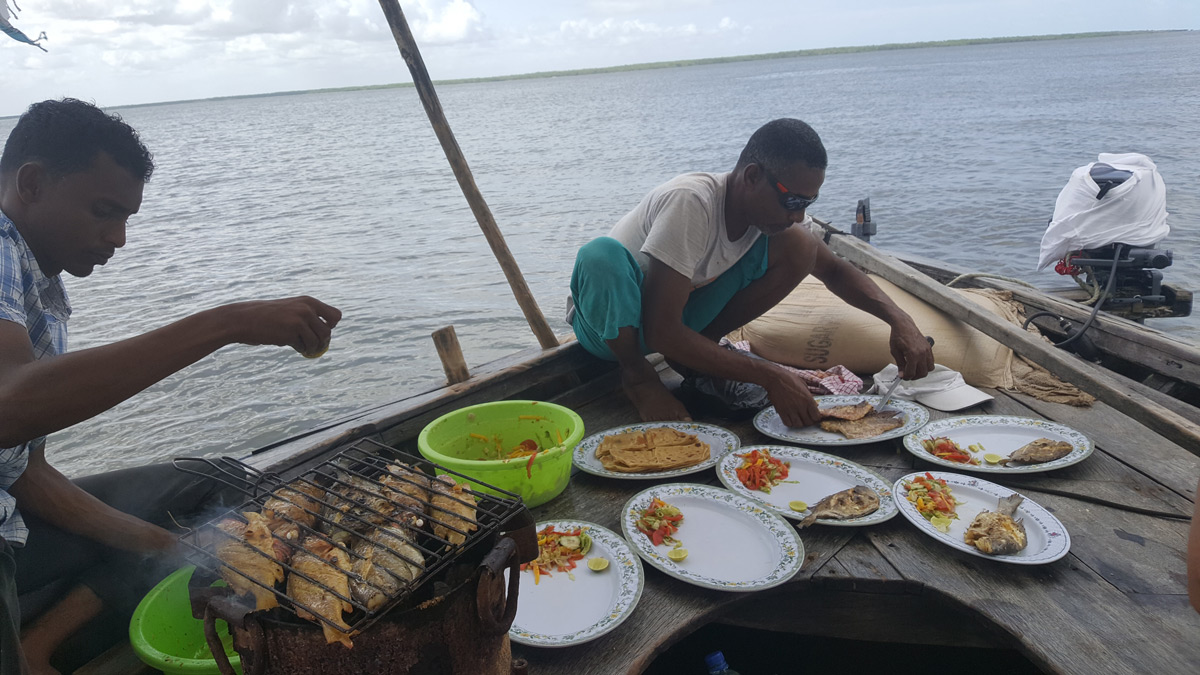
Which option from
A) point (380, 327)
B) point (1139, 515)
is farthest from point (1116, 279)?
point (380, 327)

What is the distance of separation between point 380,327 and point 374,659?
8.59 metres

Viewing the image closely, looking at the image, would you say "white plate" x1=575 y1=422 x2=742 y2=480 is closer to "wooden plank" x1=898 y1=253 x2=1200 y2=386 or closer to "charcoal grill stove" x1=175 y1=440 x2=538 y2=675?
"charcoal grill stove" x1=175 y1=440 x2=538 y2=675

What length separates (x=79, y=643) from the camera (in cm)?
212

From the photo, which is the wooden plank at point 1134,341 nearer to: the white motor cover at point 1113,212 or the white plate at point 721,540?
the white motor cover at point 1113,212

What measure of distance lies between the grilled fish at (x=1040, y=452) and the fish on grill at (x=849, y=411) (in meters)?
0.62

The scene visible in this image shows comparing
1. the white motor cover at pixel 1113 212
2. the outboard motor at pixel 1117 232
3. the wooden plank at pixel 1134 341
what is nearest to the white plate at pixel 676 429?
the wooden plank at pixel 1134 341

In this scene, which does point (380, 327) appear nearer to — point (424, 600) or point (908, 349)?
point (908, 349)

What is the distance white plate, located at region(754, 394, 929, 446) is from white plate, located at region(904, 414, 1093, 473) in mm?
92

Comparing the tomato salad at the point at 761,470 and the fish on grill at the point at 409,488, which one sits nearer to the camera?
the fish on grill at the point at 409,488

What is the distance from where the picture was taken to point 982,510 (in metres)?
2.57

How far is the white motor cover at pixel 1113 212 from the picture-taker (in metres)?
4.93

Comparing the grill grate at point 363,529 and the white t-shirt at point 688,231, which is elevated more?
the white t-shirt at point 688,231

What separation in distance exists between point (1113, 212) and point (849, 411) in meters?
3.28

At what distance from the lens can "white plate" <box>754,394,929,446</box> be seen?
123 inches
